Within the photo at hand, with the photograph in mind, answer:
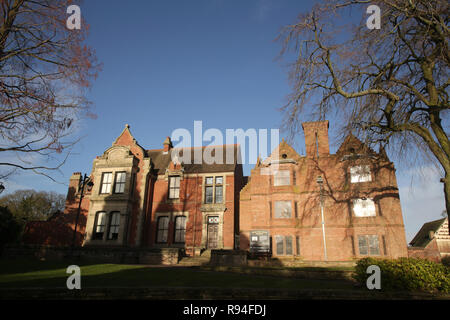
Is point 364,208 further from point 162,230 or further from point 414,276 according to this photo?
point 162,230

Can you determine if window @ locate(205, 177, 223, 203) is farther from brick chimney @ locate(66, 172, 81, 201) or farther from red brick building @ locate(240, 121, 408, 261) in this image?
brick chimney @ locate(66, 172, 81, 201)

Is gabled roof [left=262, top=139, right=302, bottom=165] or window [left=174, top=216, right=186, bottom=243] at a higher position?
gabled roof [left=262, top=139, right=302, bottom=165]

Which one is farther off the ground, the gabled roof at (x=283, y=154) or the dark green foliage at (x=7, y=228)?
the gabled roof at (x=283, y=154)

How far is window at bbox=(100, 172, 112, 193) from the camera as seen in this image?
2813cm

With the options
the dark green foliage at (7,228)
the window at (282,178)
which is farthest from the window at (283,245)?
the dark green foliage at (7,228)

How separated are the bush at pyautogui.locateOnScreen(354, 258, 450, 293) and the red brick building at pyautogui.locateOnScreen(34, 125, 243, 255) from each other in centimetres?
1610

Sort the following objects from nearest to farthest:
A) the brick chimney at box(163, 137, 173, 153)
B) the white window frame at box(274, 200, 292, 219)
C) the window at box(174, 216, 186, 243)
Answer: the white window frame at box(274, 200, 292, 219)
the window at box(174, 216, 186, 243)
the brick chimney at box(163, 137, 173, 153)

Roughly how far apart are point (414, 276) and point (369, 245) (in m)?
14.0

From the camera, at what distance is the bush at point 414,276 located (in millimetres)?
10383

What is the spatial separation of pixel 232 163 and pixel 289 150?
579cm

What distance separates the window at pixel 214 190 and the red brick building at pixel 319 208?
7.18ft

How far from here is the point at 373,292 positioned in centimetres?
998

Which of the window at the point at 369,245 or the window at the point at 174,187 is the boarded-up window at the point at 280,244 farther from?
the window at the point at 174,187

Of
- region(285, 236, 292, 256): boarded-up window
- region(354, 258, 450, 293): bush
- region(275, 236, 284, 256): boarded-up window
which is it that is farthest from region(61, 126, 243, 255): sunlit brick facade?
region(354, 258, 450, 293): bush
